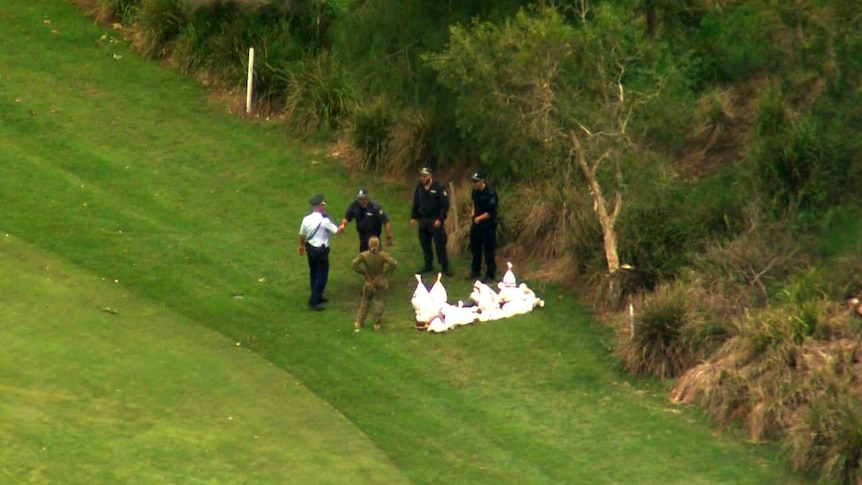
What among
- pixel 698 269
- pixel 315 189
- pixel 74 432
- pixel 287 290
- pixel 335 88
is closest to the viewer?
pixel 74 432

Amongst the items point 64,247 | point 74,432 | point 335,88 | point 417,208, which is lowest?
point 74,432

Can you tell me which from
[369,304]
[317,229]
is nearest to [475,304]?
[369,304]

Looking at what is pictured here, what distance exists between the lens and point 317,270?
21.1 meters

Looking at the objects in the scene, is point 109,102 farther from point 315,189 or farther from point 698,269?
point 698,269

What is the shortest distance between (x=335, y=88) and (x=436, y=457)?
38.4ft

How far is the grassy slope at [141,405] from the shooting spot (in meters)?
16.0

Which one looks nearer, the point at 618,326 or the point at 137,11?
the point at 618,326

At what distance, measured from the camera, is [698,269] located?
2027 centimetres

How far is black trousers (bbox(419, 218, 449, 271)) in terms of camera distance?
22.1 meters

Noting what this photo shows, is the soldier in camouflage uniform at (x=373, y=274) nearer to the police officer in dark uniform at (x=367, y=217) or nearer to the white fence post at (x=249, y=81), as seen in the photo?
the police officer in dark uniform at (x=367, y=217)

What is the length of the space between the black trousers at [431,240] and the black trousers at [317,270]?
174 cm

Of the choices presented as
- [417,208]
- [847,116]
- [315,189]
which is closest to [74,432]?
[417,208]

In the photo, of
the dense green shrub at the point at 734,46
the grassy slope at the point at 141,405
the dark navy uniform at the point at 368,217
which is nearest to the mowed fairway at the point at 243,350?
the grassy slope at the point at 141,405

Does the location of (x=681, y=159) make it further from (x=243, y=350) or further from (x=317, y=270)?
(x=243, y=350)
